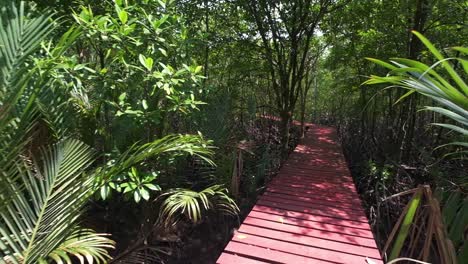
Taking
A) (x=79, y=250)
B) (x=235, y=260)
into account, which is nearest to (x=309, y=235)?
(x=235, y=260)

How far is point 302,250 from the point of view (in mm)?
2418

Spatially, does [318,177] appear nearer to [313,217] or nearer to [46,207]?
[313,217]

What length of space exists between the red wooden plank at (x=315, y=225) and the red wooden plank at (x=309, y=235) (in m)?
0.05

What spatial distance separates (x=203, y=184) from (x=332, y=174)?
164cm

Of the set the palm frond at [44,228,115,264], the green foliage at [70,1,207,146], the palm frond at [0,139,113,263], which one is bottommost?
the palm frond at [44,228,115,264]

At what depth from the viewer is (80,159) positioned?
2381 mm

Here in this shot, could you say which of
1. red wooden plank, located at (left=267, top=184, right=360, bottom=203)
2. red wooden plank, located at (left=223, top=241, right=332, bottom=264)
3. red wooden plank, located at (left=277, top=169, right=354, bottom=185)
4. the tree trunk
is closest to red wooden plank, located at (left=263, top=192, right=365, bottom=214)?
red wooden plank, located at (left=267, top=184, right=360, bottom=203)

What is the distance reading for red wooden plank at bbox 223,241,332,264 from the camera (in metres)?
2.28

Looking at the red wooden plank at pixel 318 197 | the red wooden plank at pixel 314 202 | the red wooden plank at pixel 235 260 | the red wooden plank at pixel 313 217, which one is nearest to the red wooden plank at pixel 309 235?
the red wooden plank at pixel 313 217

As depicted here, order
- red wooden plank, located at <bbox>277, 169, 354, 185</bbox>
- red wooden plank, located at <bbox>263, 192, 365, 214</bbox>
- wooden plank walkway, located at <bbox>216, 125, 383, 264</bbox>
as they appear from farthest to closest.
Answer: red wooden plank, located at <bbox>277, 169, 354, 185</bbox>
red wooden plank, located at <bbox>263, 192, 365, 214</bbox>
wooden plank walkway, located at <bbox>216, 125, 383, 264</bbox>

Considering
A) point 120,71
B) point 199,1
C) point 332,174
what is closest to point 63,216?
point 120,71

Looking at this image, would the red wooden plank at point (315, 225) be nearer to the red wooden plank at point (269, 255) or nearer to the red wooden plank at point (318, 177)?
the red wooden plank at point (269, 255)

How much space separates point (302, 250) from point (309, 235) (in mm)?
250

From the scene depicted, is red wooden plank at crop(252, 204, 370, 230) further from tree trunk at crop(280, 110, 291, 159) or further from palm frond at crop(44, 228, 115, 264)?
tree trunk at crop(280, 110, 291, 159)
